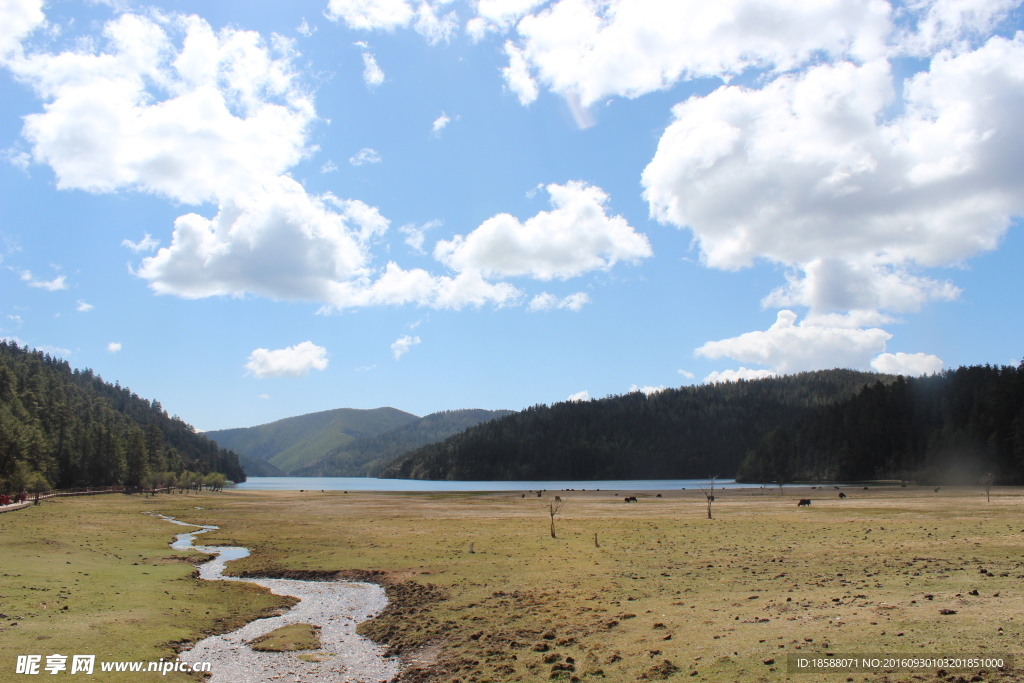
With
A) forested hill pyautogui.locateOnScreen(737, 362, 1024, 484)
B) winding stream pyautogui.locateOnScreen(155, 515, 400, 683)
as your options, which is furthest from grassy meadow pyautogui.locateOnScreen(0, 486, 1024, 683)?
forested hill pyautogui.locateOnScreen(737, 362, 1024, 484)

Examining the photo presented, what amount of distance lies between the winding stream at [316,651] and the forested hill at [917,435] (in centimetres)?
13426

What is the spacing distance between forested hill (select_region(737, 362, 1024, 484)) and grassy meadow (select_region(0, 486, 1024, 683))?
9067cm

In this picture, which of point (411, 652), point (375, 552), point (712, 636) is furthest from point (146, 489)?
point (712, 636)

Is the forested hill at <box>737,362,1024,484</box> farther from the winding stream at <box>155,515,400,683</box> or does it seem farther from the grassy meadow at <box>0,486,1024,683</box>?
the winding stream at <box>155,515,400,683</box>

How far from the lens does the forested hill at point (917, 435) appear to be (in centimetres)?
12288

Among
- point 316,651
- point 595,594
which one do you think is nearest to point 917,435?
point 595,594

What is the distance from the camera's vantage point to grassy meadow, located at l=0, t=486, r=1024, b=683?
16281 mm

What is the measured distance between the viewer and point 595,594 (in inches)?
1035

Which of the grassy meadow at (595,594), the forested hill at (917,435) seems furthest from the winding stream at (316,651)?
the forested hill at (917,435)

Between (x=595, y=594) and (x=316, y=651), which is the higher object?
Result: (x=595, y=594)

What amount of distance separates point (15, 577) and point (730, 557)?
3825cm

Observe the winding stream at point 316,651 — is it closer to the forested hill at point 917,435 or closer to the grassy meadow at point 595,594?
the grassy meadow at point 595,594

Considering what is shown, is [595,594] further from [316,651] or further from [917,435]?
[917,435]

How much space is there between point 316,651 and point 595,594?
12034 mm
